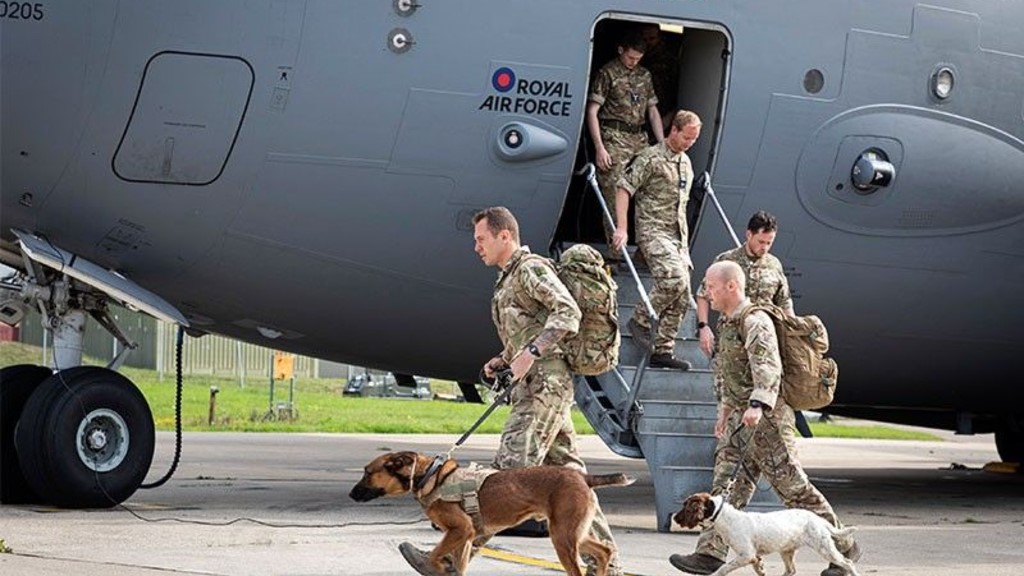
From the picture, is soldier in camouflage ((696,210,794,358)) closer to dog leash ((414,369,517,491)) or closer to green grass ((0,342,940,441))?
dog leash ((414,369,517,491))

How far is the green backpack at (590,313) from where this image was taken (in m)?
9.60

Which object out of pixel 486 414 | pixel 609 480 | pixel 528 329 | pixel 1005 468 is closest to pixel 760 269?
pixel 528 329

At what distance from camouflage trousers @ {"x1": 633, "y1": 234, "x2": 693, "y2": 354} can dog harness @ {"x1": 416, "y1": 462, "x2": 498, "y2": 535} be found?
405 cm

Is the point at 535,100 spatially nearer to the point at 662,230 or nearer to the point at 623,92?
the point at 623,92

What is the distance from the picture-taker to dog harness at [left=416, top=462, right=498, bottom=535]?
8.05 m

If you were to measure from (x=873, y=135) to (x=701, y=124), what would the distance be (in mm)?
1286

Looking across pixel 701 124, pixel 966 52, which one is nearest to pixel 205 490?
pixel 701 124

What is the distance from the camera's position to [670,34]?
13.5 meters

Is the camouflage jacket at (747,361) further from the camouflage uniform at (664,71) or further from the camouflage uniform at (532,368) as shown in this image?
the camouflage uniform at (664,71)

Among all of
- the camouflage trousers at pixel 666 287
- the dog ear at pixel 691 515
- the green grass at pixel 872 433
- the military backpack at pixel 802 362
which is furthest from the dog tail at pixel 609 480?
the green grass at pixel 872 433

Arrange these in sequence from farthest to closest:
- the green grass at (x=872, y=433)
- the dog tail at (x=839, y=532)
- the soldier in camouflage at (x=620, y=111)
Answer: the green grass at (x=872, y=433) < the soldier in camouflage at (x=620, y=111) < the dog tail at (x=839, y=532)

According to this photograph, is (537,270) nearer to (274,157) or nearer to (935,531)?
(274,157)

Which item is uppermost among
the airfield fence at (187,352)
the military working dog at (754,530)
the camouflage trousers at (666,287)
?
the camouflage trousers at (666,287)

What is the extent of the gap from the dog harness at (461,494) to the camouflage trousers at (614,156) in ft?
14.9
